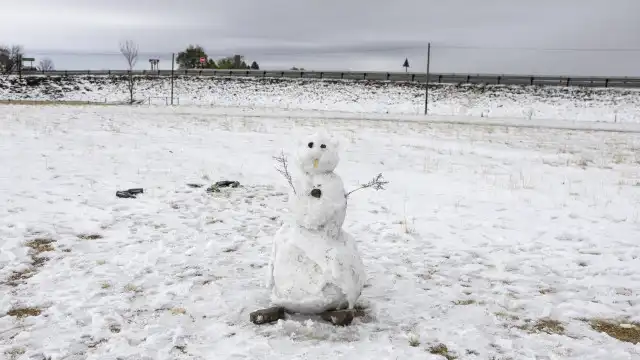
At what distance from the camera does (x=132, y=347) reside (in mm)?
4059

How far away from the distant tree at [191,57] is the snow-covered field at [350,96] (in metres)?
19.2

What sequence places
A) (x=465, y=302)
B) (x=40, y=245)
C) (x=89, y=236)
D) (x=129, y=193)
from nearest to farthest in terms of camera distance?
(x=465, y=302)
(x=40, y=245)
(x=89, y=236)
(x=129, y=193)

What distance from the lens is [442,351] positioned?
412 cm

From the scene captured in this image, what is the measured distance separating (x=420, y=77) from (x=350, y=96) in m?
9.83

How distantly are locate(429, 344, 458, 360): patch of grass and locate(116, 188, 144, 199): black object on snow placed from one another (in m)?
6.05

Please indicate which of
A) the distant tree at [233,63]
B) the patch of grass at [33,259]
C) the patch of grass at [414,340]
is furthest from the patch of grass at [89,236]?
the distant tree at [233,63]

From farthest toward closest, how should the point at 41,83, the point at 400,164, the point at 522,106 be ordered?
the point at 41,83, the point at 522,106, the point at 400,164

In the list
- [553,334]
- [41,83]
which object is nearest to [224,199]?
[553,334]

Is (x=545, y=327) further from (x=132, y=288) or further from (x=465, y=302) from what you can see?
(x=132, y=288)

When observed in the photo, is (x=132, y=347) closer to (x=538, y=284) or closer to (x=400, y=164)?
(x=538, y=284)

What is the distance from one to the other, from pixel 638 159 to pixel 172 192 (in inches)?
486

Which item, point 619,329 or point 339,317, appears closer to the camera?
point 339,317

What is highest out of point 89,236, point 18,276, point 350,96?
point 350,96

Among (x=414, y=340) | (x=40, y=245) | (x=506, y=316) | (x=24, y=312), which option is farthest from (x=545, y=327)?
(x=40, y=245)
